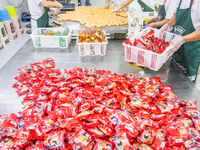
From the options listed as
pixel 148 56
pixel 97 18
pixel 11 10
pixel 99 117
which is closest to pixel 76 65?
pixel 148 56

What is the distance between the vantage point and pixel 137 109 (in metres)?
1.37

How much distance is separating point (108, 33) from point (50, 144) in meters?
2.12

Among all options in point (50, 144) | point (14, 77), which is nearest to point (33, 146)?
point (50, 144)

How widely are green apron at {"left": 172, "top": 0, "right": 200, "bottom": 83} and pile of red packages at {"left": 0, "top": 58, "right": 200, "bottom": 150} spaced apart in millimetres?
554

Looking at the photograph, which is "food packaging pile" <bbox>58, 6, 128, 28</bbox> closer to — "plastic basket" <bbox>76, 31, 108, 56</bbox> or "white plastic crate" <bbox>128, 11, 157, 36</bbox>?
"white plastic crate" <bbox>128, 11, 157, 36</bbox>

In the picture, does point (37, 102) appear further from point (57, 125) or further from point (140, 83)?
point (140, 83)

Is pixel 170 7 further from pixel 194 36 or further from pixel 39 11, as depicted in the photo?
pixel 39 11

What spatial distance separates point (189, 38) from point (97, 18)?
1799mm

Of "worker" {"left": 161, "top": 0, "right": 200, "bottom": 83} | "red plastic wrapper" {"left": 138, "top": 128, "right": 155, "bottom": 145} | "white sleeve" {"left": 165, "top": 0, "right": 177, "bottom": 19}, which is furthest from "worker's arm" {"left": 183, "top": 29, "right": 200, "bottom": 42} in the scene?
"red plastic wrapper" {"left": 138, "top": 128, "right": 155, "bottom": 145}

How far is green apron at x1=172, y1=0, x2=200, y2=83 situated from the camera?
75.0 inches

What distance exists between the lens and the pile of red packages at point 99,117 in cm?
110

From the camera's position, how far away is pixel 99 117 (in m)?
1.21

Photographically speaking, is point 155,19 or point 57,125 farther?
point 155,19

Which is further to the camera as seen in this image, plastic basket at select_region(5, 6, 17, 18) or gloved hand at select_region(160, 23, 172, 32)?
plastic basket at select_region(5, 6, 17, 18)
